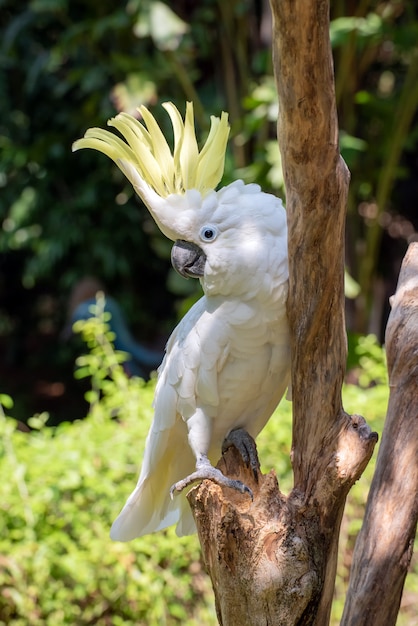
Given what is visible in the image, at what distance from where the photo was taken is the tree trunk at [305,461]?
3.59 ft

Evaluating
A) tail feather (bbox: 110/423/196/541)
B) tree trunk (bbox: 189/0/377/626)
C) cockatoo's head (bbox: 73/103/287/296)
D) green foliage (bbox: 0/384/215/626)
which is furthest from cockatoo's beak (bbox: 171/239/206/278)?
green foliage (bbox: 0/384/215/626)

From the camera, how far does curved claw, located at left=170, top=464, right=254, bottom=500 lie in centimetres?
119

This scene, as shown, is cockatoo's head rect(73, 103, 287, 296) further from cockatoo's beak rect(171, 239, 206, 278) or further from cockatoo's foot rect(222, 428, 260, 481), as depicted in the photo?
cockatoo's foot rect(222, 428, 260, 481)

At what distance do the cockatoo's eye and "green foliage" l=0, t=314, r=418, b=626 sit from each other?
102 cm

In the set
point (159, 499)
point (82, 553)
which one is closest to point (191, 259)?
point (159, 499)

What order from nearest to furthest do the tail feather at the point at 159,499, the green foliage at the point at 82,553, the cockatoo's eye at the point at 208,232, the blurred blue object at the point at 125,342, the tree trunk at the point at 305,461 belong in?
Answer: the tree trunk at the point at 305,461, the cockatoo's eye at the point at 208,232, the tail feather at the point at 159,499, the green foliage at the point at 82,553, the blurred blue object at the point at 125,342

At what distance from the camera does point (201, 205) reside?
1.20 m

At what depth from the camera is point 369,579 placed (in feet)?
3.98

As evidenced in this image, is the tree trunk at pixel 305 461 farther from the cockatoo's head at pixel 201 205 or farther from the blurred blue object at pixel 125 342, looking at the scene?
the blurred blue object at pixel 125 342

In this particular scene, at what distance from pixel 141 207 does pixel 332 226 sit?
366 cm

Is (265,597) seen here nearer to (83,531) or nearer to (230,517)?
(230,517)

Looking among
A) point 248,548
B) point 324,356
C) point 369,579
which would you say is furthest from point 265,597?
point 324,356

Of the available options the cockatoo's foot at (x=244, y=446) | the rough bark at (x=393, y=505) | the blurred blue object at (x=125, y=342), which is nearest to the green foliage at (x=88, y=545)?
the cockatoo's foot at (x=244, y=446)

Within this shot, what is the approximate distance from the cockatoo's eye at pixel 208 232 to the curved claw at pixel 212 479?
1.20ft
